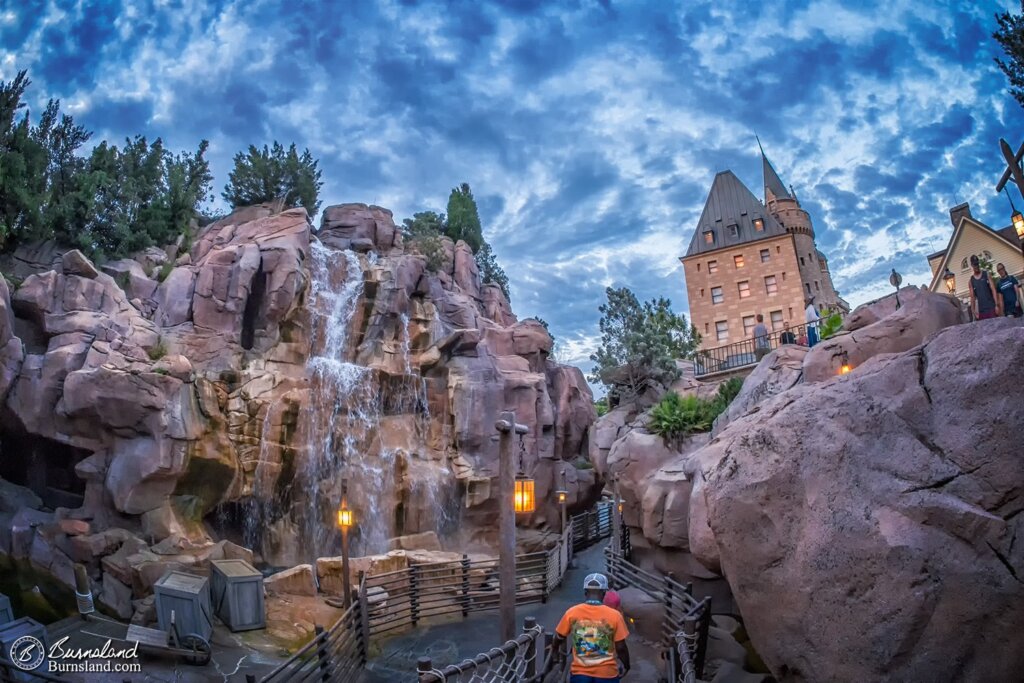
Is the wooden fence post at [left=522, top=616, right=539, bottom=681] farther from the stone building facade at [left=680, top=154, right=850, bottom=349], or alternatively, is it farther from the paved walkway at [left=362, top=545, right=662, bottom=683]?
the stone building facade at [left=680, top=154, right=850, bottom=349]

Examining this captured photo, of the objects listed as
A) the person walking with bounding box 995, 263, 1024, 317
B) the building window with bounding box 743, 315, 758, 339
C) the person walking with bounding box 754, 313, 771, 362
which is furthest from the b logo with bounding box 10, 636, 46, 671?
the building window with bounding box 743, 315, 758, 339

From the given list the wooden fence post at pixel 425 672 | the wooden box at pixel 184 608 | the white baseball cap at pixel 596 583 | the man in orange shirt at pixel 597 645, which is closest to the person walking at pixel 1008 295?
the white baseball cap at pixel 596 583

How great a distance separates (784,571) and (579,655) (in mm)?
3895

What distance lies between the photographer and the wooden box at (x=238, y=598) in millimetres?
15898

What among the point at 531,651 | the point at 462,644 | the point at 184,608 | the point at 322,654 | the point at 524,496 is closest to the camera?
the point at 531,651

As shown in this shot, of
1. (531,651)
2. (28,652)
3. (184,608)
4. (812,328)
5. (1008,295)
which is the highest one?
(812,328)

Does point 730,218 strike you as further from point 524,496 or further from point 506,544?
point 506,544

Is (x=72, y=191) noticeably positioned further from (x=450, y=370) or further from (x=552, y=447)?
(x=552, y=447)

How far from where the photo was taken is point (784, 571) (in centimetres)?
873

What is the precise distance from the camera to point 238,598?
1600cm

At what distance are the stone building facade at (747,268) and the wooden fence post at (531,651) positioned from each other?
157 feet

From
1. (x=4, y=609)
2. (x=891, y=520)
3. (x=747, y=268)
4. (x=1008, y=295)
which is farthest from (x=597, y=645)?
(x=747, y=268)

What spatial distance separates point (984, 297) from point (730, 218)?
155 ft

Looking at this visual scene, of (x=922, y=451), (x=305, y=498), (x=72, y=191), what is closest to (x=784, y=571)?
(x=922, y=451)
